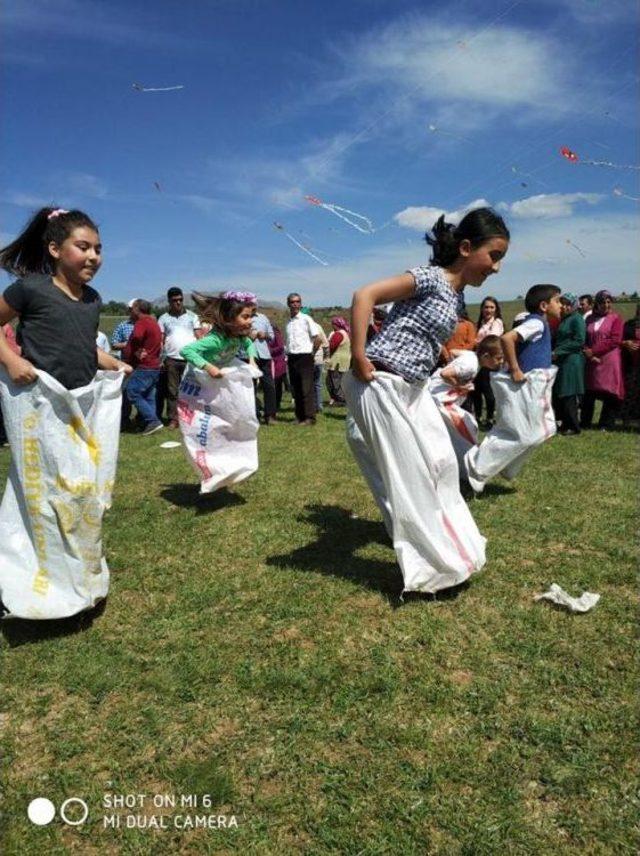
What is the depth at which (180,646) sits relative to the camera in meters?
3.03

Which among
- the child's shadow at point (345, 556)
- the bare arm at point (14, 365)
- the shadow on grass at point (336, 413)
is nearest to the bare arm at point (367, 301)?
the child's shadow at point (345, 556)

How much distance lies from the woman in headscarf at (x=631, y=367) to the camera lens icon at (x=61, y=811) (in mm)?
9434

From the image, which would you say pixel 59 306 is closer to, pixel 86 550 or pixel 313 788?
Result: pixel 86 550

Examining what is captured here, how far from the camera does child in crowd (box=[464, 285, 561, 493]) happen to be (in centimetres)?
518

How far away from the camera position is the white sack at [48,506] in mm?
2959

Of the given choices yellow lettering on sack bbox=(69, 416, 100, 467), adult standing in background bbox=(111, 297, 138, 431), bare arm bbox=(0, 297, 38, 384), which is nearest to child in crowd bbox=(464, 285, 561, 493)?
yellow lettering on sack bbox=(69, 416, 100, 467)

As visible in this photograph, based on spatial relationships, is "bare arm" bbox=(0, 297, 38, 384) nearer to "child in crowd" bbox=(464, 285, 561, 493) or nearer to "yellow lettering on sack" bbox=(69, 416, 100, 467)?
"yellow lettering on sack" bbox=(69, 416, 100, 467)

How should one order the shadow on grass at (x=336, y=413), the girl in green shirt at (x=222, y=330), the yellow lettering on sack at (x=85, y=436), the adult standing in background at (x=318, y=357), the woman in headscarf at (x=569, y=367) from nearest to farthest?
1. the yellow lettering on sack at (x=85, y=436)
2. the girl in green shirt at (x=222, y=330)
3. the woman in headscarf at (x=569, y=367)
4. the adult standing in background at (x=318, y=357)
5. the shadow on grass at (x=336, y=413)

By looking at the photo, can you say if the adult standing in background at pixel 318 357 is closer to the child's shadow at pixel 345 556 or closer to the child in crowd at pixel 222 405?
the child in crowd at pixel 222 405

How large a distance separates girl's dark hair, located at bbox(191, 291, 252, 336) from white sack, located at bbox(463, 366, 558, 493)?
2.44 meters

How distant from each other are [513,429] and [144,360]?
664 centimetres

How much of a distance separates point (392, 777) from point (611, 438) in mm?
7386

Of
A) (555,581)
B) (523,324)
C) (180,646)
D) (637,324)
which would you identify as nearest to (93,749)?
(180,646)

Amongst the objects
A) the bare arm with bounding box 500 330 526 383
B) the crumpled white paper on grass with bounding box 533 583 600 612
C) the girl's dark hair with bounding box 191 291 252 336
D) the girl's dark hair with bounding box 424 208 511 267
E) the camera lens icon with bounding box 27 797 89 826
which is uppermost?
the girl's dark hair with bounding box 424 208 511 267
